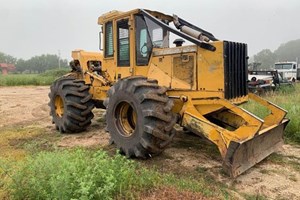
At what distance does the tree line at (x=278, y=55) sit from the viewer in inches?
3061

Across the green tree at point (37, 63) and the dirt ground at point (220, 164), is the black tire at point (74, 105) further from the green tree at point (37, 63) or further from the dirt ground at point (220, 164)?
the green tree at point (37, 63)

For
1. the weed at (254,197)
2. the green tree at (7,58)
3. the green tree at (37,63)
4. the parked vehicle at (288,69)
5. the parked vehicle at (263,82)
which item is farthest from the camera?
the green tree at (7,58)

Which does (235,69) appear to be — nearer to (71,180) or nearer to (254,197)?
(254,197)

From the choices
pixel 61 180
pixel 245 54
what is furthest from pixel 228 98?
pixel 61 180

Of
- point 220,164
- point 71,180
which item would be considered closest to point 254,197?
point 220,164

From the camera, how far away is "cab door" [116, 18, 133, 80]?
240 inches

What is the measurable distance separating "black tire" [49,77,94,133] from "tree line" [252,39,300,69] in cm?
6702

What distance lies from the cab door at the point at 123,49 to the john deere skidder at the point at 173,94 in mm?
20

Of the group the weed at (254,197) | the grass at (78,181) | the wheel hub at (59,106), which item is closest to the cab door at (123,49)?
Result: the wheel hub at (59,106)

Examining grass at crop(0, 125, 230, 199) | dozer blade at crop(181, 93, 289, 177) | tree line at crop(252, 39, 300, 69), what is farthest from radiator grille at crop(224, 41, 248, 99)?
tree line at crop(252, 39, 300, 69)

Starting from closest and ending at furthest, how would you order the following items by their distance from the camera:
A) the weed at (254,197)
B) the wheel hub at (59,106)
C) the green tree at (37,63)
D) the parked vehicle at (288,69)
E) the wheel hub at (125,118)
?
the weed at (254,197) < the wheel hub at (125,118) < the wheel hub at (59,106) < the parked vehicle at (288,69) < the green tree at (37,63)

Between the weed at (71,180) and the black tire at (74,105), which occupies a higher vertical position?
the black tire at (74,105)

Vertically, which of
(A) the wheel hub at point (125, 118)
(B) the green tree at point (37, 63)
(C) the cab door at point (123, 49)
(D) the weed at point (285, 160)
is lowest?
(D) the weed at point (285, 160)

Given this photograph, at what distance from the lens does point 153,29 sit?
5.76m
